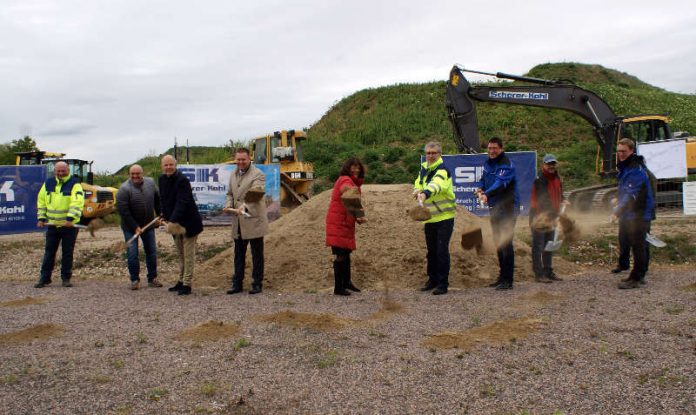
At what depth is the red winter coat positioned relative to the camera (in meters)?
7.46

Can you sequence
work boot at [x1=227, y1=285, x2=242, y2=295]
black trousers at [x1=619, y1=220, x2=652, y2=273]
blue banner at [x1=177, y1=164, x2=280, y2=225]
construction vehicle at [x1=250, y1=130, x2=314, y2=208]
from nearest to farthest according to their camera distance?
black trousers at [x1=619, y1=220, x2=652, y2=273], work boot at [x1=227, y1=285, x2=242, y2=295], blue banner at [x1=177, y1=164, x2=280, y2=225], construction vehicle at [x1=250, y1=130, x2=314, y2=208]

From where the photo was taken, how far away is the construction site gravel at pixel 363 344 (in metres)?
3.81

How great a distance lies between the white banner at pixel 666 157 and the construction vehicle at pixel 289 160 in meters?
10.1

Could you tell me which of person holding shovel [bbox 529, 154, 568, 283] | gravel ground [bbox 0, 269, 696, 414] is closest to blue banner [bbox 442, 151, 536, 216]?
person holding shovel [bbox 529, 154, 568, 283]

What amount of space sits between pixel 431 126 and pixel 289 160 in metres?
18.1

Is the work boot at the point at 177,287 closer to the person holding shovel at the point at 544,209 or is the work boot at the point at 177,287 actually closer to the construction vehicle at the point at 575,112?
the person holding shovel at the point at 544,209

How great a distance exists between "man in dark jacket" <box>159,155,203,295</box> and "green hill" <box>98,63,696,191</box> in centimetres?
1624

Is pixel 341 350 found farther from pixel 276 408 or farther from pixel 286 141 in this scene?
pixel 286 141

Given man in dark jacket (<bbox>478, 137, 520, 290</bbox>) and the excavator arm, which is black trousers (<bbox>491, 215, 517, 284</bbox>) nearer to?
man in dark jacket (<bbox>478, 137, 520, 290</bbox>)

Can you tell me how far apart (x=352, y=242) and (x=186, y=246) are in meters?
2.29

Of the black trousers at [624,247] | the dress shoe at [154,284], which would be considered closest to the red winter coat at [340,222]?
the dress shoe at [154,284]

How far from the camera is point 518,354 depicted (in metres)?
4.66

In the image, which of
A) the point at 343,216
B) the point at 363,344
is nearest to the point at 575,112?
the point at 343,216

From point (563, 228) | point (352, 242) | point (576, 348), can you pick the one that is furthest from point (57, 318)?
point (563, 228)
